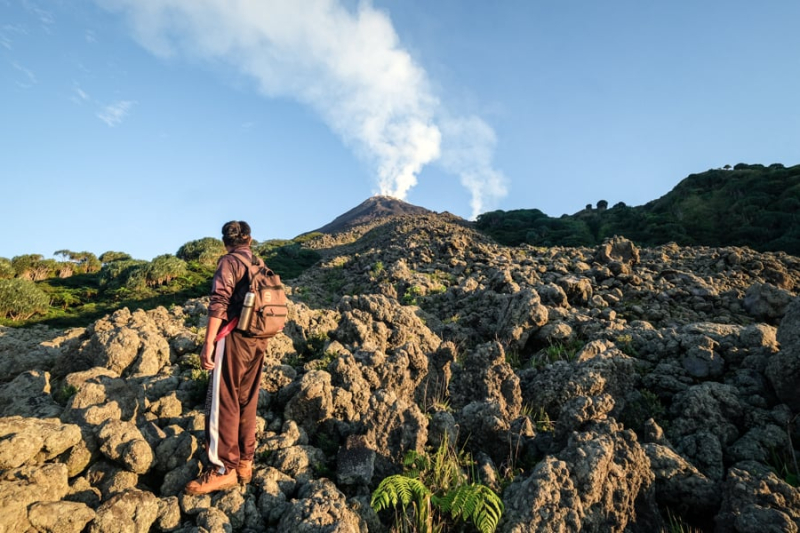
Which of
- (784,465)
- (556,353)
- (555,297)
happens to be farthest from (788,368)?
(555,297)

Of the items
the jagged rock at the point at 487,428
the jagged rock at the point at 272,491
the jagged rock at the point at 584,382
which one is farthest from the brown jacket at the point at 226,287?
the jagged rock at the point at 584,382

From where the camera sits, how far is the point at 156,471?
369 centimetres

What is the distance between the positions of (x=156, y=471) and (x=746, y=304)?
36.5 feet

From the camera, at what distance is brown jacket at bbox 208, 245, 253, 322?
146 inches

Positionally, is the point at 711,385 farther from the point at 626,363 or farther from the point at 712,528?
the point at 712,528

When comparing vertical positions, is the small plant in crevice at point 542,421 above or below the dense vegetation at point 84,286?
below

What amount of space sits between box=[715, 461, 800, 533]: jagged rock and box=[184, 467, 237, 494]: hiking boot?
4005 mm

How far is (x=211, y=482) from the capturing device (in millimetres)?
3371

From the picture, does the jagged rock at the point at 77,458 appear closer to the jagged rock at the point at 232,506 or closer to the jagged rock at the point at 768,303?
the jagged rock at the point at 232,506

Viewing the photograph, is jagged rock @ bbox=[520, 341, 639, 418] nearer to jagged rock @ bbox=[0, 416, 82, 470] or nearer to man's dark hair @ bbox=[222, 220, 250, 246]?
man's dark hair @ bbox=[222, 220, 250, 246]

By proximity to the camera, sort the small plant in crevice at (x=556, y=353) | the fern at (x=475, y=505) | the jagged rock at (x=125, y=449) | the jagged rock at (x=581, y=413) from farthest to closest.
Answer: the small plant in crevice at (x=556, y=353)
the jagged rock at (x=581, y=413)
the jagged rock at (x=125, y=449)
the fern at (x=475, y=505)

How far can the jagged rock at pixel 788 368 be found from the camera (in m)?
4.54

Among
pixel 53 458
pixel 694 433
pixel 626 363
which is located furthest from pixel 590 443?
pixel 53 458

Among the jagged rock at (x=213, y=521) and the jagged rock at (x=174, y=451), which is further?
the jagged rock at (x=174, y=451)
